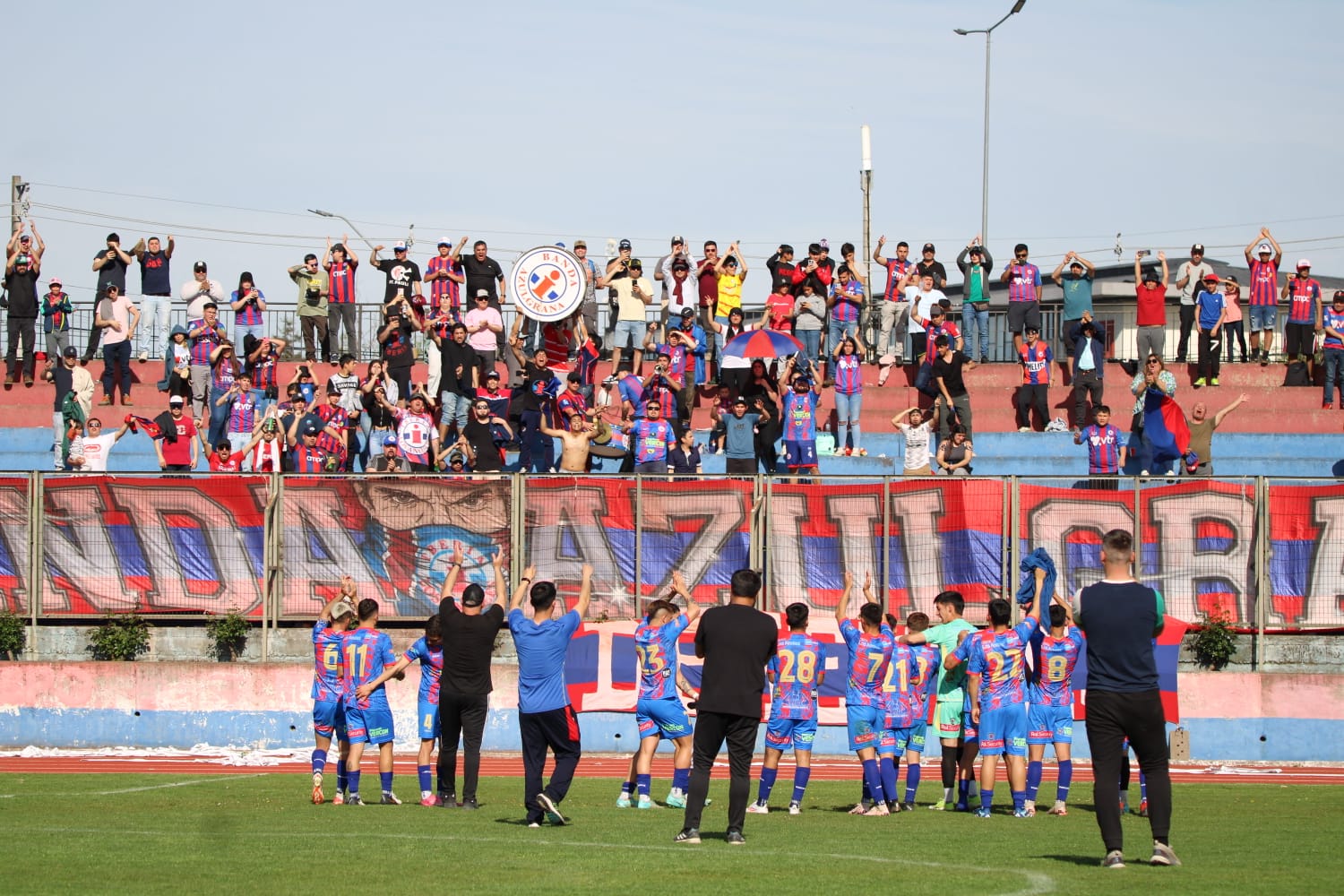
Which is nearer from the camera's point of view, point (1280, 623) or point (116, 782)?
point (116, 782)

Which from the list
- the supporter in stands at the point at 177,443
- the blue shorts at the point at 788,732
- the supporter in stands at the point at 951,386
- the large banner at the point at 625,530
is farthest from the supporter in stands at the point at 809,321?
the blue shorts at the point at 788,732

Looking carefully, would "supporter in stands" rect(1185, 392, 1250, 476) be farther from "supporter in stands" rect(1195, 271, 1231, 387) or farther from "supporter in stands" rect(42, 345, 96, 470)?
"supporter in stands" rect(42, 345, 96, 470)

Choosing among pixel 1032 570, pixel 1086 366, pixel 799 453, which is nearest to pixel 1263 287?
pixel 1086 366

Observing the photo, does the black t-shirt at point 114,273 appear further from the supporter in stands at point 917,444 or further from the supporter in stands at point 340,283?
the supporter in stands at point 917,444

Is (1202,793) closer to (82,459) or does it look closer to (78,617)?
(78,617)

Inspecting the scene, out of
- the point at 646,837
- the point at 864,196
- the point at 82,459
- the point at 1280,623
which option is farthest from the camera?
the point at 864,196

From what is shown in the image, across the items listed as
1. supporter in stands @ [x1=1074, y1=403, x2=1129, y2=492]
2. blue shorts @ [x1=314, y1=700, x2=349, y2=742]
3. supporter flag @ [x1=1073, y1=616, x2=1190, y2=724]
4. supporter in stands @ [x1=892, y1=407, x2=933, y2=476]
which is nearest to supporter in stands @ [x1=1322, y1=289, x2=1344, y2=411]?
supporter in stands @ [x1=1074, y1=403, x2=1129, y2=492]

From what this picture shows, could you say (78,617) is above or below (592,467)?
below

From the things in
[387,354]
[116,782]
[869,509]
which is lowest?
[116,782]

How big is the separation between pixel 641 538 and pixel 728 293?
9.03 metres

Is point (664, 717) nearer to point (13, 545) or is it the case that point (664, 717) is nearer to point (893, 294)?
point (13, 545)

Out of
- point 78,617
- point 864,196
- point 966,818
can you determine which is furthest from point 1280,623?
point 864,196

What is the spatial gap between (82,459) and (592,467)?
7269 millimetres

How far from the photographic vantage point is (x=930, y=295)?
27.5m
